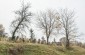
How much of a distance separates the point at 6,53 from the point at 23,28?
48.2 ft

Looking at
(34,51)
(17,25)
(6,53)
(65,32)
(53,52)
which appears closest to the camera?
(6,53)

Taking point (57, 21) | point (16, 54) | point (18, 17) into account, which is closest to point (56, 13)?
point (57, 21)

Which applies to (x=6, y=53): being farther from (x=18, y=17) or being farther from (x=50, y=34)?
(x=50, y=34)

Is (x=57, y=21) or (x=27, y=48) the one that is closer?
(x=27, y=48)

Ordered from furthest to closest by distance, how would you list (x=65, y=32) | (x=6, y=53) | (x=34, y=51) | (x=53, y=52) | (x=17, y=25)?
(x=65, y=32) → (x=17, y=25) → (x=53, y=52) → (x=34, y=51) → (x=6, y=53)

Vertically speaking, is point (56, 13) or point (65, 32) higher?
point (56, 13)

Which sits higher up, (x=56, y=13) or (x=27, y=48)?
(x=56, y=13)

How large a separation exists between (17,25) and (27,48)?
10656 mm

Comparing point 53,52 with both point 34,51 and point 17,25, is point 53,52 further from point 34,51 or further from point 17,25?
point 17,25

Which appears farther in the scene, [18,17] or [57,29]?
[57,29]

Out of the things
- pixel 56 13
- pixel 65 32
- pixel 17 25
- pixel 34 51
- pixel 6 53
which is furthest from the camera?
pixel 56 13

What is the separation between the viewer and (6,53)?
3284 centimetres

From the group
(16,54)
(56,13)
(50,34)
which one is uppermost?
(56,13)

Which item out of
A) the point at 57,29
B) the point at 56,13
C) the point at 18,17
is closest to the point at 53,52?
the point at 18,17
